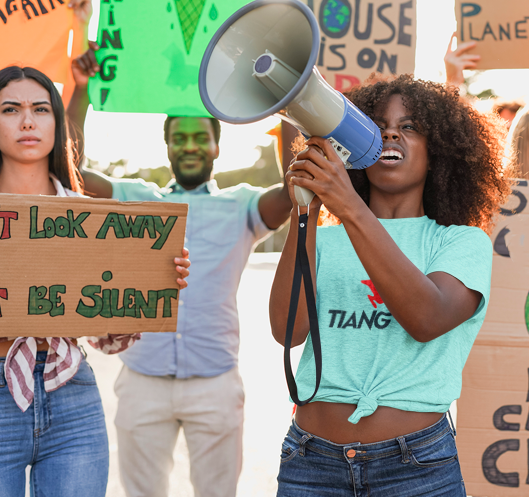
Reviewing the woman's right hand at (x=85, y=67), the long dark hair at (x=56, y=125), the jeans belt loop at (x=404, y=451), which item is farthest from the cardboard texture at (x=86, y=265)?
the woman's right hand at (x=85, y=67)

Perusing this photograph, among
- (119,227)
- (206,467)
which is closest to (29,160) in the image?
(119,227)

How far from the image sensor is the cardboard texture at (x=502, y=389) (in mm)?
2582

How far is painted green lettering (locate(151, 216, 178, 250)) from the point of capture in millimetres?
1840

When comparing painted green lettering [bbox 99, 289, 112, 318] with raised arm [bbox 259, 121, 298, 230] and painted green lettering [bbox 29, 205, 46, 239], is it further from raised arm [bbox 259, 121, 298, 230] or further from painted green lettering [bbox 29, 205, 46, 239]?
raised arm [bbox 259, 121, 298, 230]

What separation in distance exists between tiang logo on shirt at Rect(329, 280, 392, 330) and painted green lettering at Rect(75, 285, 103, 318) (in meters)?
0.69

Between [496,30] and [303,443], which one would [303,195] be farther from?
[496,30]


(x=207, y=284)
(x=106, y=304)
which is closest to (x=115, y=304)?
(x=106, y=304)

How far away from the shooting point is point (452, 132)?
5.88ft

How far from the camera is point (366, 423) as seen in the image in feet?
4.76

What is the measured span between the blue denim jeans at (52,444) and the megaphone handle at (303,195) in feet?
3.17

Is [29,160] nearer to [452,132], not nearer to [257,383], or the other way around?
[452,132]

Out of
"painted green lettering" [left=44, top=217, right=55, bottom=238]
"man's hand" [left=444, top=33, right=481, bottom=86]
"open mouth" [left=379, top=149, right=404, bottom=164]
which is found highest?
"man's hand" [left=444, top=33, right=481, bottom=86]

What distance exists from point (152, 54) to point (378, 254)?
175 centimetres

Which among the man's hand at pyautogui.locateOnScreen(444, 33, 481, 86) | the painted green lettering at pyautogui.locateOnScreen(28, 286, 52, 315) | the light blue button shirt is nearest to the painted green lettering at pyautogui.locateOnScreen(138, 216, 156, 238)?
the painted green lettering at pyautogui.locateOnScreen(28, 286, 52, 315)
